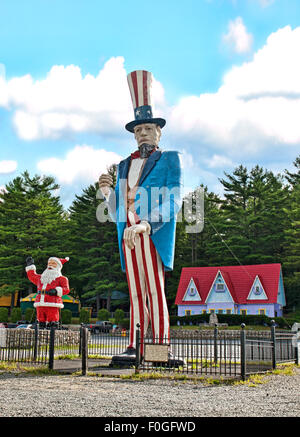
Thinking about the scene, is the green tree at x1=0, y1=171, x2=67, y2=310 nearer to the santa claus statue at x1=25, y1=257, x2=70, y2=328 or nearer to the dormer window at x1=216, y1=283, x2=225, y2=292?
the dormer window at x1=216, y1=283, x2=225, y2=292

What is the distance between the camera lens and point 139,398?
21.1ft

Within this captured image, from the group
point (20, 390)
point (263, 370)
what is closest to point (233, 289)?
point (263, 370)

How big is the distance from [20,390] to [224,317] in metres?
30.1

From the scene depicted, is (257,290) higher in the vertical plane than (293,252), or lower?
lower

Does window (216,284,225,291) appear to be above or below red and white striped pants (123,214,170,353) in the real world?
above

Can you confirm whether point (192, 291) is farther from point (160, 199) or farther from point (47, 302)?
point (160, 199)

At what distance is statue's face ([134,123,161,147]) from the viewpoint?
414 inches

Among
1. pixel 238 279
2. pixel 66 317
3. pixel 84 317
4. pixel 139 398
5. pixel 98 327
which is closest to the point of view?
pixel 139 398

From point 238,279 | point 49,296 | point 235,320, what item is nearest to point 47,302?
point 49,296

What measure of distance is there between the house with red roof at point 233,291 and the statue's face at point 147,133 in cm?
2873

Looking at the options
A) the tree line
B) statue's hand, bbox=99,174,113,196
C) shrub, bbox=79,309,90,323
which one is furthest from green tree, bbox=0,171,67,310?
statue's hand, bbox=99,174,113,196

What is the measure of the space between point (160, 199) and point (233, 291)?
30.5 m

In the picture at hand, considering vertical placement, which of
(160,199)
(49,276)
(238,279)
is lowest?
(49,276)

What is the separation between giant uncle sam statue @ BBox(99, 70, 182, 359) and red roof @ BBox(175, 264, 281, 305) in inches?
1133
